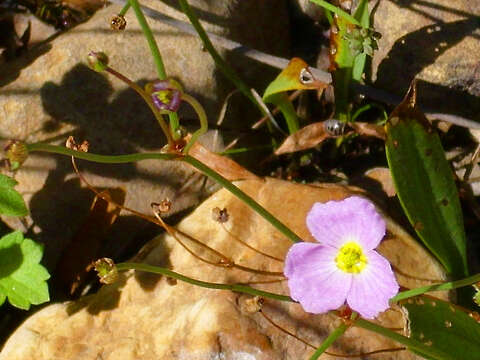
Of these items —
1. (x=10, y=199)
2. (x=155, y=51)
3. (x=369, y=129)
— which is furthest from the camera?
(x=369, y=129)

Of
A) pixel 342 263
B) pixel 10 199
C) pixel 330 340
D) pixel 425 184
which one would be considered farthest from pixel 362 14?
pixel 10 199

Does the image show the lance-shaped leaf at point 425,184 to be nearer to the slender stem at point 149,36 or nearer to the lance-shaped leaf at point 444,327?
the lance-shaped leaf at point 444,327

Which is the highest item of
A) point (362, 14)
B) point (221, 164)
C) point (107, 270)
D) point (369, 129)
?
point (362, 14)

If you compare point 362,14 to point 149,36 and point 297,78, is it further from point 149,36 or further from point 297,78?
point 149,36

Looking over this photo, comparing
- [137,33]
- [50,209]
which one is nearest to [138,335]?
[50,209]

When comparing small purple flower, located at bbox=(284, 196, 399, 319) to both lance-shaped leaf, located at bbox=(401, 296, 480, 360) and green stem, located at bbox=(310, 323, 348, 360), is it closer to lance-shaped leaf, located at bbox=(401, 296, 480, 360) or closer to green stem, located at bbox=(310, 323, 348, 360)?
green stem, located at bbox=(310, 323, 348, 360)

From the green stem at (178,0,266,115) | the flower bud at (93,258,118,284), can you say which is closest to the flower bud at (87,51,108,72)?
the flower bud at (93,258,118,284)

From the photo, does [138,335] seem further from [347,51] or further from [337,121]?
[347,51]
